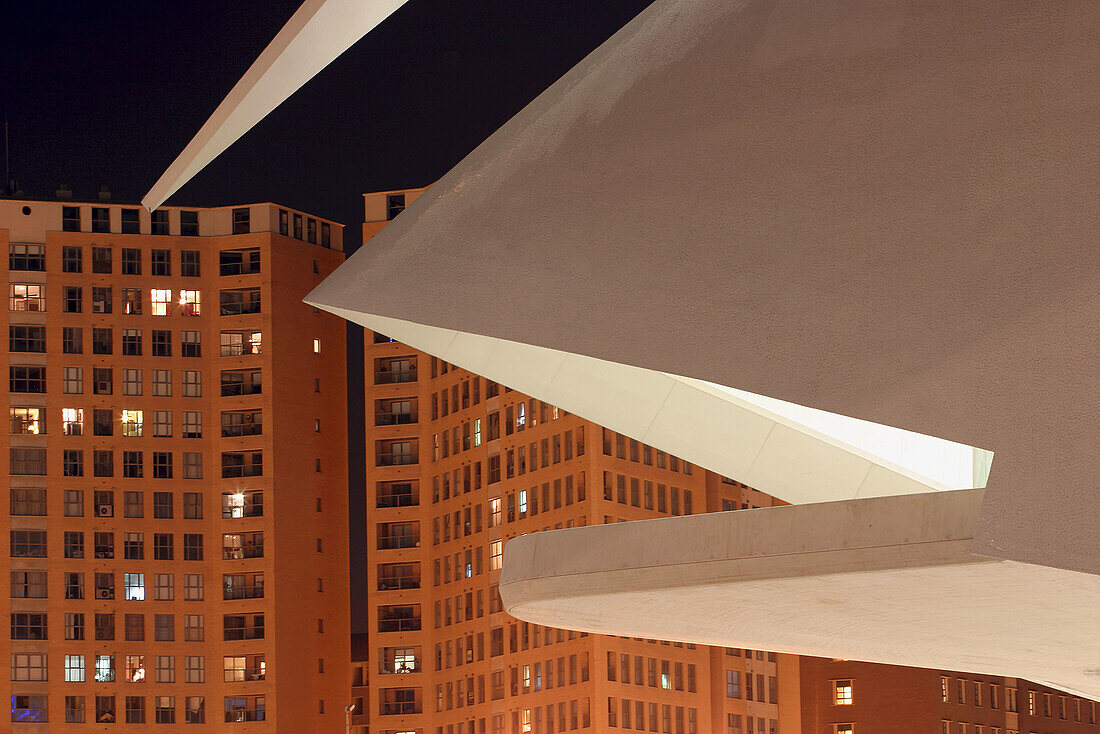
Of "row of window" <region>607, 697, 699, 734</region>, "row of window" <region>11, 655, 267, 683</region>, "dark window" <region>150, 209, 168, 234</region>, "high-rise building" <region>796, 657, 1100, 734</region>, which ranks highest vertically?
"dark window" <region>150, 209, 168, 234</region>

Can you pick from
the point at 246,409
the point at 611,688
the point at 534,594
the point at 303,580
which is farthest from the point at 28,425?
the point at 534,594

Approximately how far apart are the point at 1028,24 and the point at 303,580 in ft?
236

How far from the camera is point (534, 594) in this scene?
25.4ft

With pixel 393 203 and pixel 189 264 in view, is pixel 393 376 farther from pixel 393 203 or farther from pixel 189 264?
pixel 189 264

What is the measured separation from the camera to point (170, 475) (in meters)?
75.1

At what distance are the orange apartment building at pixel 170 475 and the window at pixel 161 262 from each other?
11 cm

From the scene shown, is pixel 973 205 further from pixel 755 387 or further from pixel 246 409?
pixel 246 409

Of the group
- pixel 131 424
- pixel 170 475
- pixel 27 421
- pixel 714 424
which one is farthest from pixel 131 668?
pixel 714 424

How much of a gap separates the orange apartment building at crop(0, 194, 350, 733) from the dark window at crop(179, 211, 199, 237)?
107 millimetres

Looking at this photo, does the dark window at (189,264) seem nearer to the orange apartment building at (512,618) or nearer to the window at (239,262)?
the window at (239,262)

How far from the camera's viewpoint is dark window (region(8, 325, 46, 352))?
75.2 m

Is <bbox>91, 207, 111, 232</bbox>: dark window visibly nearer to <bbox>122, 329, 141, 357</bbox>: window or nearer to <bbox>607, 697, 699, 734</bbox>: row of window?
<bbox>122, 329, 141, 357</bbox>: window

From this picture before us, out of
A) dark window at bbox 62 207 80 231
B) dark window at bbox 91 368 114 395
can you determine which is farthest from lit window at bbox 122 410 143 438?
dark window at bbox 62 207 80 231

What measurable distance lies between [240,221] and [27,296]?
11543 mm
